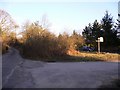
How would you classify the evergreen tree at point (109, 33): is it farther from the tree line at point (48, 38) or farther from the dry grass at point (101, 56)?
the dry grass at point (101, 56)

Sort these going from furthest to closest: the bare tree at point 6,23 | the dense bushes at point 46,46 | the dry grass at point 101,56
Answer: the bare tree at point 6,23 < the dense bushes at point 46,46 < the dry grass at point 101,56

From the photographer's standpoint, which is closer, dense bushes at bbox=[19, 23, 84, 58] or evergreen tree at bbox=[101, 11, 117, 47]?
dense bushes at bbox=[19, 23, 84, 58]

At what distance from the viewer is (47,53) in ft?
128

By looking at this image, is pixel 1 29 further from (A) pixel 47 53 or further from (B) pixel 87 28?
(B) pixel 87 28

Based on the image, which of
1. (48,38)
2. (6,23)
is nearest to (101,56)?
(48,38)

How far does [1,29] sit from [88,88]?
51504 mm

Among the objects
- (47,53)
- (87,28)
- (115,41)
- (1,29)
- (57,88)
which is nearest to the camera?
(57,88)

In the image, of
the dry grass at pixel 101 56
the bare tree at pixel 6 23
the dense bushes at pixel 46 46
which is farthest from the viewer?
the bare tree at pixel 6 23

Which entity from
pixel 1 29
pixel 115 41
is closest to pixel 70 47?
pixel 1 29

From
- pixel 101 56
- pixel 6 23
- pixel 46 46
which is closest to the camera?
pixel 46 46

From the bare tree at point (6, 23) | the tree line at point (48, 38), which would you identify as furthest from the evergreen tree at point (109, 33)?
the bare tree at point (6, 23)

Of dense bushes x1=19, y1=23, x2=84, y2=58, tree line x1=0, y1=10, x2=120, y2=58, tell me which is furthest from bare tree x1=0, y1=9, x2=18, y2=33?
dense bushes x1=19, y1=23, x2=84, y2=58

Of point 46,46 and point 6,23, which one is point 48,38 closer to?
point 46,46

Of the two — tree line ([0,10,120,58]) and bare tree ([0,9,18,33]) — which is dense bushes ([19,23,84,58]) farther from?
bare tree ([0,9,18,33])
